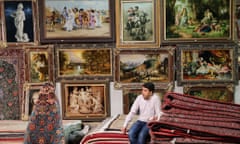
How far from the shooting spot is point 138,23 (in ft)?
16.8

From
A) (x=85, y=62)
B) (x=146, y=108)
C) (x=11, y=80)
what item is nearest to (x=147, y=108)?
(x=146, y=108)

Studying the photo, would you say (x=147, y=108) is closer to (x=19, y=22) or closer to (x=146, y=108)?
(x=146, y=108)

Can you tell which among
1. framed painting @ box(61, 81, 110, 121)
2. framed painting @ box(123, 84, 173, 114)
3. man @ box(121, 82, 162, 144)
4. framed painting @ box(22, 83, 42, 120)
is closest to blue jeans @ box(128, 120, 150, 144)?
man @ box(121, 82, 162, 144)

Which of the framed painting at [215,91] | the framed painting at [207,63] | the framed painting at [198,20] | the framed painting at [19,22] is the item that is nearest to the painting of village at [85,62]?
the framed painting at [19,22]

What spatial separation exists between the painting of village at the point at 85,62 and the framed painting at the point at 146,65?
185 millimetres

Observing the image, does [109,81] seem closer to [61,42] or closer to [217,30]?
[61,42]

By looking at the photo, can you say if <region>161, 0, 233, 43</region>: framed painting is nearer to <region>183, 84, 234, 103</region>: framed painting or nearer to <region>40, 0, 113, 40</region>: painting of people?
<region>183, 84, 234, 103</region>: framed painting

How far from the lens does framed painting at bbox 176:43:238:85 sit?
5086 mm

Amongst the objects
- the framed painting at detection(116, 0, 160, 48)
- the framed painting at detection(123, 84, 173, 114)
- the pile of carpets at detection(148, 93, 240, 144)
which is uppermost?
the framed painting at detection(116, 0, 160, 48)

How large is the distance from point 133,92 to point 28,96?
5.59 ft

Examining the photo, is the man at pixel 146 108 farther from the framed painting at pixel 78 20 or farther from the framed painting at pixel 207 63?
the framed painting at pixel 78 20

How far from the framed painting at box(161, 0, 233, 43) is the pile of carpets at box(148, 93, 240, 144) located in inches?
120

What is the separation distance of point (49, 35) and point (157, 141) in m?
3.72

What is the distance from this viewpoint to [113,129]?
163 inches
